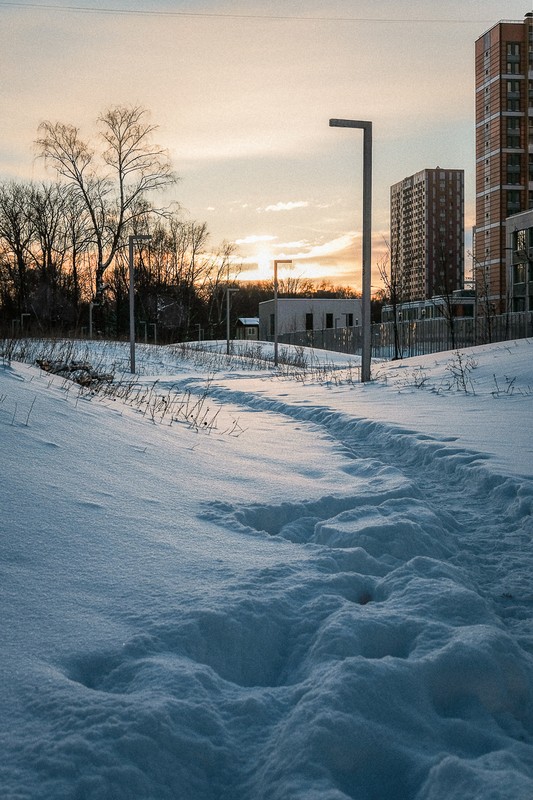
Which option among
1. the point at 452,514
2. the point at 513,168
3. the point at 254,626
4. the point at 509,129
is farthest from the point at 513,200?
the point at 254,626

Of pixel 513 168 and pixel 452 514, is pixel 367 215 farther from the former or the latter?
pixel 513 168

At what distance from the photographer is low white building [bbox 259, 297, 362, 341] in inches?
2904

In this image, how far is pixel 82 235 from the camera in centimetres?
4619

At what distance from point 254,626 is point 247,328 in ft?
265

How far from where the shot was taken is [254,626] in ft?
7.91

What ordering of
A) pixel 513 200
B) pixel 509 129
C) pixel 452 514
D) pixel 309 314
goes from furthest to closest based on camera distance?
pixel 309 314
pixel 509 129
pixel 513 200
pixel 452 514

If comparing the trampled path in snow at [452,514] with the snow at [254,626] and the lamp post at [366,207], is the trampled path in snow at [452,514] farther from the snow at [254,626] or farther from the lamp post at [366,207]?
the lamp post at [366,207]

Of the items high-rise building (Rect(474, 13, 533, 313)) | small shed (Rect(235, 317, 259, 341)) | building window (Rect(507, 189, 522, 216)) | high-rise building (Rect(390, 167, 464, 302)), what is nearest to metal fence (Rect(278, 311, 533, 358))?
high-rise building (Rect(474, 13, 533, 313))

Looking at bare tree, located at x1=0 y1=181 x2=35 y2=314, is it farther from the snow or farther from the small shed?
the snow

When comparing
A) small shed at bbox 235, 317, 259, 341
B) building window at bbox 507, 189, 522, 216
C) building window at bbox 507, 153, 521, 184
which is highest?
building window at bbox 507, 153, 521, 184

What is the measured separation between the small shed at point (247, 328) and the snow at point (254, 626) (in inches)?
2945

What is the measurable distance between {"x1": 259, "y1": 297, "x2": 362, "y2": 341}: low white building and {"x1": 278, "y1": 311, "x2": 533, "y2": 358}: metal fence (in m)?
32.1

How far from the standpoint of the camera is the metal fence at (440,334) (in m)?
28.3

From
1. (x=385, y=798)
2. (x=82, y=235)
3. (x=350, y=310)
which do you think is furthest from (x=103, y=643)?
(x=350, y=310)
